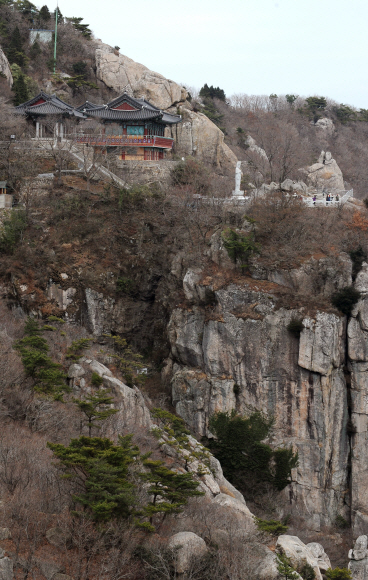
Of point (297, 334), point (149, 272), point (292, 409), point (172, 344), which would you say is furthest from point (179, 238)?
point (292, 409)

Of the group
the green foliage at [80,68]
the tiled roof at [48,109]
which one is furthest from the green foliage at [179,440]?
the green foliage at [80,68]

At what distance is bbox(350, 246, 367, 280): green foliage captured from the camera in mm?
32787

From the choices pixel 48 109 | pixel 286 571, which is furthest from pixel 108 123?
pixel 286 571

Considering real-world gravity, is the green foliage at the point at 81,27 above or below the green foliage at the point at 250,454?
above

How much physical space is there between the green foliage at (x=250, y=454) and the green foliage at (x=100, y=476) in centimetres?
1669

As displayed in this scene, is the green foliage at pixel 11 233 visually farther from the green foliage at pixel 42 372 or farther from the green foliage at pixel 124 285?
the green foliage at pixel 42 372

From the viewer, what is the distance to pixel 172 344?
112 ft

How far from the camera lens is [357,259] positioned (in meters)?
32.8

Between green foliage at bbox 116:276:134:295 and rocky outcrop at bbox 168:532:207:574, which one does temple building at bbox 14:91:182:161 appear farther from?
rocky outcrop at bbox 168:532:207:574

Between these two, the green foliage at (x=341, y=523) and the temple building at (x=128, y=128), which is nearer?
the green foliage at (x=341, y=523)

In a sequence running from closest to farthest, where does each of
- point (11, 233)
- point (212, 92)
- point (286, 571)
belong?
point (286, 571) < point (11, 233) < point (212, 92)

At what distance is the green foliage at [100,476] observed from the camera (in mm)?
12953

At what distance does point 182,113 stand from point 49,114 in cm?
1441

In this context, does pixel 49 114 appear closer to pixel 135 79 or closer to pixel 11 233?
pixel 11 233
